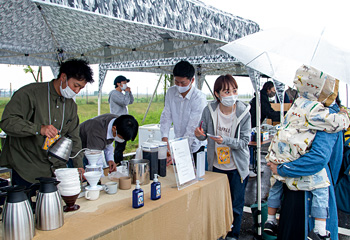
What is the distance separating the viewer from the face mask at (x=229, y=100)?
2109 millimetres

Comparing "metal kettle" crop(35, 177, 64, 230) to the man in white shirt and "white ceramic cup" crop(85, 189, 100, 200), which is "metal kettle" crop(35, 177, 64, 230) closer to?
"white ceramic cup" crop(85, 189, 100, 200)

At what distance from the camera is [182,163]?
186 centimetres

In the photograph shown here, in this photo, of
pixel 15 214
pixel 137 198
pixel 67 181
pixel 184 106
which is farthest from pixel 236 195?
pixel 15 214

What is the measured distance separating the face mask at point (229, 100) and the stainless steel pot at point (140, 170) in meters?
0.81

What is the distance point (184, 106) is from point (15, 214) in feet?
6.04

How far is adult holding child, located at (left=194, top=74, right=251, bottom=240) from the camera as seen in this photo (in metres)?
2.14

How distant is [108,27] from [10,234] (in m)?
2.17

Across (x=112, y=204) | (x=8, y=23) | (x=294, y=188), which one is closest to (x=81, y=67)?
(x=112, y=204)

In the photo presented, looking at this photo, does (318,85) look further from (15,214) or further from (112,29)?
(112,29)

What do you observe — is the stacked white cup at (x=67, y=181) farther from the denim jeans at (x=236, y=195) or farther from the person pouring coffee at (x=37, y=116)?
the denim jeans at (x=236, y=195)

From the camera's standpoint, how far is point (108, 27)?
2664 millimetres

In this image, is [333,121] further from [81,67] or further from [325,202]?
[81,67]

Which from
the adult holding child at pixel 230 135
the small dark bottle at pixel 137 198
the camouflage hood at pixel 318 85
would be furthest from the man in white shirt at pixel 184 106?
the camouflage hood at pixel 318 85

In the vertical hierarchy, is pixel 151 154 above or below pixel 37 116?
below
